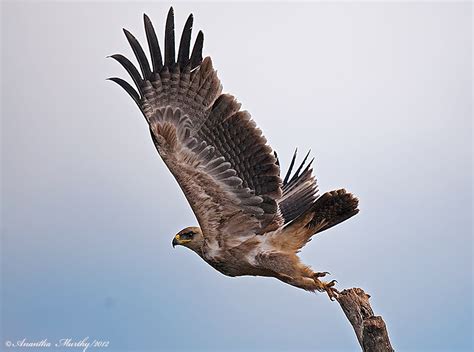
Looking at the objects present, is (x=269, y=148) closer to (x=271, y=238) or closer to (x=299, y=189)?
(x=271, y=238)

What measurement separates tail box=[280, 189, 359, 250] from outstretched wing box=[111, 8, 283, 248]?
34 cm

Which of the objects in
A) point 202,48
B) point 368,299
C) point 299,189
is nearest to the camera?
point 368,299

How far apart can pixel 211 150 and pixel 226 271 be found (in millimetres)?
995

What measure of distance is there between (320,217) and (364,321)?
115cm

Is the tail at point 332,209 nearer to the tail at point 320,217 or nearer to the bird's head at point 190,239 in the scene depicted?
the tail at point 320,217

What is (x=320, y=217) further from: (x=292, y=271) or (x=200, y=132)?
(x=200, y=132)

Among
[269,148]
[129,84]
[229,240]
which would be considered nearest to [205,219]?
[229,240]

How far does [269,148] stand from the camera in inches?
235

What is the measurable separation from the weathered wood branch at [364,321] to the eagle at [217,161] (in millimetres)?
197

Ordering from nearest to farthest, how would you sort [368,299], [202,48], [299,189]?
[368,299]
[202,48]
[299,189]

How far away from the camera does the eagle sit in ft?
19.4

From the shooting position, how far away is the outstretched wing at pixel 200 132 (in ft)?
19.4

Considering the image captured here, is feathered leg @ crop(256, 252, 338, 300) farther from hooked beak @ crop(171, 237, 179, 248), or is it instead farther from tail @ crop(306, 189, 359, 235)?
hooked beak @ crop(171, 237, 179, 248)

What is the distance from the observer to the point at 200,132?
19.6 ft
